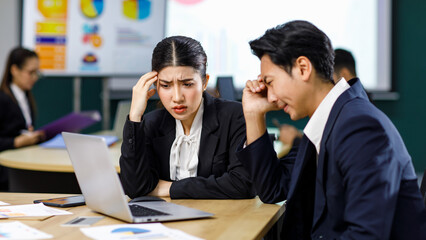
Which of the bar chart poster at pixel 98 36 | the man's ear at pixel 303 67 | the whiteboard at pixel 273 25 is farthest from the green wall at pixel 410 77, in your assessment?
the man's ear at pixel 303 67

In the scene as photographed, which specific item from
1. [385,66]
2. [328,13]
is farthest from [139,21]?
[385,66]

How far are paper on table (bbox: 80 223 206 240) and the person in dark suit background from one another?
7.92ft

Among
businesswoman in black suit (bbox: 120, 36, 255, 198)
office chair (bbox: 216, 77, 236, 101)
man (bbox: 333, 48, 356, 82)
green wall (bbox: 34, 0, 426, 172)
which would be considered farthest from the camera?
green wall (bbox: 34, 0, 426, 172)

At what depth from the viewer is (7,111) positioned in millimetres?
3770

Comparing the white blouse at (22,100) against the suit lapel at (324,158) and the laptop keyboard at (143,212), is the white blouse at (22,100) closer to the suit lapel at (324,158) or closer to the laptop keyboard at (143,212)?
the laptop keyboard at (143,212)

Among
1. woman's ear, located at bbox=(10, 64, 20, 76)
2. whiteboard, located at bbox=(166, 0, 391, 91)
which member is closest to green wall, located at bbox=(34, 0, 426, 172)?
whiteboard, located at bbox=(166, 0, 391, 91)

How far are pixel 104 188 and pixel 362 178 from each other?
2.21ft

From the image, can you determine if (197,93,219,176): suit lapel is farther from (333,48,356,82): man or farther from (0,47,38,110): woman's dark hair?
(0,47,38,110): woman's dark hair

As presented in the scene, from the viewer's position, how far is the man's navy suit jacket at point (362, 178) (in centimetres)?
125

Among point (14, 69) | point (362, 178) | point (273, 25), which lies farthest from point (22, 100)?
point (362, 178)

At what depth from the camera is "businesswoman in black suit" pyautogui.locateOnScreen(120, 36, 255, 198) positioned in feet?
6.01

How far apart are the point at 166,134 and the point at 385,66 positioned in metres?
3.41

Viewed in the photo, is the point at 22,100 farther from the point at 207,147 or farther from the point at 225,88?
the point at 207,147

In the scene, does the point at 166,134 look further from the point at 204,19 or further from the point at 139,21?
the point at 204,19
